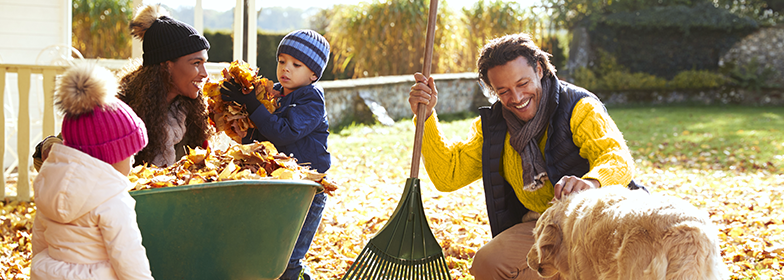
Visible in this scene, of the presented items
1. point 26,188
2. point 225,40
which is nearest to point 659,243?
point 26,188

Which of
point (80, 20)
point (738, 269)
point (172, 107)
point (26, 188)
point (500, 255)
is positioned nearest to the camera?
point (500, 255)

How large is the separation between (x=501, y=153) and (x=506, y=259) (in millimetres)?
517

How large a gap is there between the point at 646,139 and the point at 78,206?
9788 millimetres

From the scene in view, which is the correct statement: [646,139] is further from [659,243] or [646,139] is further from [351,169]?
[659,243]

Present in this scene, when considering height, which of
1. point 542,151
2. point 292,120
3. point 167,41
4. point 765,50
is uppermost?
point 765,50

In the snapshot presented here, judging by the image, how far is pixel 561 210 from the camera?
1902 millimetres

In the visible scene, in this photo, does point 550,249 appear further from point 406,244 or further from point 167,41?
point 167,41

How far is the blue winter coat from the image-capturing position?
270cm

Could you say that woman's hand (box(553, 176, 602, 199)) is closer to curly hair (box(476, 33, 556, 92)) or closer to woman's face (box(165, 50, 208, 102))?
curly hair (box(476, 33, 556, 92))

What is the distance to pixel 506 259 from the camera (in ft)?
8.43

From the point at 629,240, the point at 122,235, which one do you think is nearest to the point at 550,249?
the point at 629,240

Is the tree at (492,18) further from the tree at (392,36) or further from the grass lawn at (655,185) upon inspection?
the grass lawn at (655,185)

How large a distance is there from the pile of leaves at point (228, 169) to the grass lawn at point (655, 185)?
5.11 ft

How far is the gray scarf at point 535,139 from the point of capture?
255 cm
